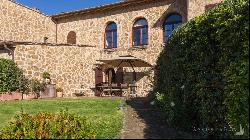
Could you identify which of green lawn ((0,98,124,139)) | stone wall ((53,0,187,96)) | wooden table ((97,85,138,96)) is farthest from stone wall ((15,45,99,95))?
green lawn ((0,98,124,139))

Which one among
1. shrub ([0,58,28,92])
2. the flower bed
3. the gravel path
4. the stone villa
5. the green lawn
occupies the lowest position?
the green lawn

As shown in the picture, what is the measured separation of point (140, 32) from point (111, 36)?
2117 millimetres

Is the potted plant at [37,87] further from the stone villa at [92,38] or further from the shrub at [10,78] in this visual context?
the stone villa at [92,38]

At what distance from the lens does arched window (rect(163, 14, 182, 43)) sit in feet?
74.6

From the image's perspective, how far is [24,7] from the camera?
84.7 feet

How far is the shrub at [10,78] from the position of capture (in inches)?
777

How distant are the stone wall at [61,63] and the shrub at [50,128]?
1464 cm

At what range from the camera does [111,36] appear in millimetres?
25547

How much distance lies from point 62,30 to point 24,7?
10.2ft

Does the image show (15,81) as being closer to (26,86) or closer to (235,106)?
(26,86)

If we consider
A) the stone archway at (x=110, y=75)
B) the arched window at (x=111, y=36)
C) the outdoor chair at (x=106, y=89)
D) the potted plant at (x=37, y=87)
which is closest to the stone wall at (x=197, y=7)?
the outdoor chair at (x=106, y=89)

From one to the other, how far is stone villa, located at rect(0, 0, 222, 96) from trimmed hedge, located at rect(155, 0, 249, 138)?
1149cm

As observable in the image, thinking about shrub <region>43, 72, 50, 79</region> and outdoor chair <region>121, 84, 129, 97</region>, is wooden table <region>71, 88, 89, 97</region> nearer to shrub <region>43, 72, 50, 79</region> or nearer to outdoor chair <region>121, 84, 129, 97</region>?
shrub <region>43, 72, 50, 79</region>

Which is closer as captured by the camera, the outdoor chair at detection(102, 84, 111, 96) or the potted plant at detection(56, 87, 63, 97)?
the outdoor chair at detection(102, 84, 111, 96)
